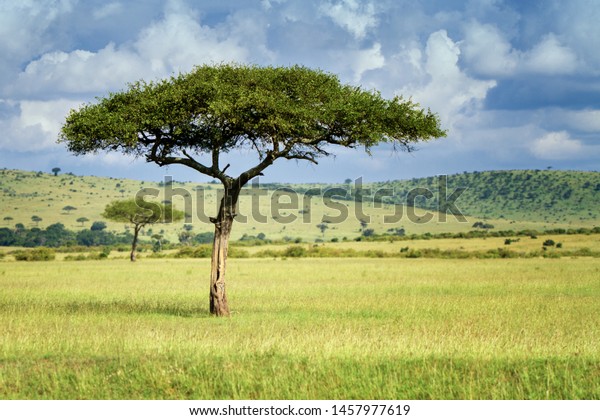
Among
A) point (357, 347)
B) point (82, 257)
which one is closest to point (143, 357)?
point (357, 347)

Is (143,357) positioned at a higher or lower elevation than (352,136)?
lower

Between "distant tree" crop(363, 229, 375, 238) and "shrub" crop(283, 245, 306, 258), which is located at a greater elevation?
"distant tree" crop(363, 229, 375, 238)

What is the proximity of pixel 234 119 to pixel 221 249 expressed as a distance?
16.0 feet

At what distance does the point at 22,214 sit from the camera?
580ft

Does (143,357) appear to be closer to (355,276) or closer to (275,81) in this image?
(275,81)

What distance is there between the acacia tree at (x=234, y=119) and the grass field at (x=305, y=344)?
552 cm

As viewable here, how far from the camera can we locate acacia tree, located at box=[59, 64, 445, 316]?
26.8m

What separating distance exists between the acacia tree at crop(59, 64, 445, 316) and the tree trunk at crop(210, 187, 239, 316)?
37mm

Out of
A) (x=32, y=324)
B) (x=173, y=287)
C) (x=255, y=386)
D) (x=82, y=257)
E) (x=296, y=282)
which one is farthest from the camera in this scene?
(x=82, y=257)

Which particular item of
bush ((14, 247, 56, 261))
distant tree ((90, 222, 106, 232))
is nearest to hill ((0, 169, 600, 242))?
distant tree ((90, 222, 106, 232))

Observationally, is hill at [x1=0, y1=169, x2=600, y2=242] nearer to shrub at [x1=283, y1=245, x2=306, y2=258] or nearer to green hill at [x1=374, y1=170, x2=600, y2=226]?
green hill at [x1=374, y1=170, x2=600, y2=226]

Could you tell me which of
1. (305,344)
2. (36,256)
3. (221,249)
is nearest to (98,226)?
(36,256)

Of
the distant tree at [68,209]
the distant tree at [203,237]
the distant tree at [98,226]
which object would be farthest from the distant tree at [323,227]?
the distant tree at [68,209]

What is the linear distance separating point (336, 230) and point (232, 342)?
163 m
